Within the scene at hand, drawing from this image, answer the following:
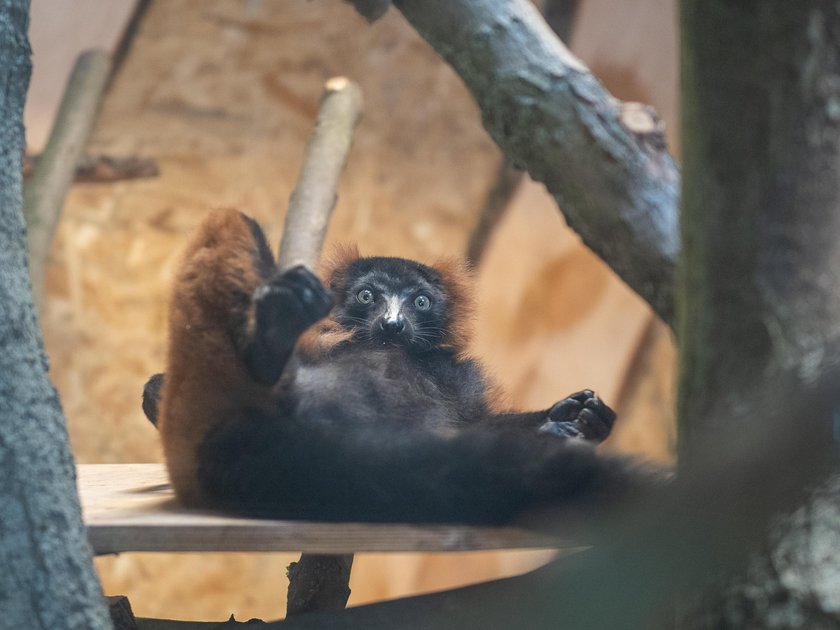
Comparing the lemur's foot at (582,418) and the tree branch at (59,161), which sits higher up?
the tree branch at (59,161)

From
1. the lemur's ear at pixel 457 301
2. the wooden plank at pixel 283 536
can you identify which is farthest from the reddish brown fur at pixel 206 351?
the lemur's ear at pixel 457 301

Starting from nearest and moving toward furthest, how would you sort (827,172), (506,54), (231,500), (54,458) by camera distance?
(827,172), (54,458), (231,500), (506,54)

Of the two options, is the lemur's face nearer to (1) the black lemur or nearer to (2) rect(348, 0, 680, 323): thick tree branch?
(2) rect(348, 0, 680, 323): thick tree branch

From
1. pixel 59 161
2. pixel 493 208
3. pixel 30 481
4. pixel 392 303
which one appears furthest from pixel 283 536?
pixel 493 208

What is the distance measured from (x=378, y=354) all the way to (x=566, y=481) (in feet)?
3.75

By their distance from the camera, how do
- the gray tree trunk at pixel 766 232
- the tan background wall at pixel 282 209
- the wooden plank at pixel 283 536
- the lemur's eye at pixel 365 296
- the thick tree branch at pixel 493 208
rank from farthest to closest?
the thick tree branch at pixel 493 208 → the tan background wall at pixel 282 209 → the lemur's eye at pixel 365 296 → the wooden plank at pixel 283 536 → the gray tree trunk at pixel 766 232

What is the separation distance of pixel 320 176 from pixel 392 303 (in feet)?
3.73

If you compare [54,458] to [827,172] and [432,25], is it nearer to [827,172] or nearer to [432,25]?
[827,172]

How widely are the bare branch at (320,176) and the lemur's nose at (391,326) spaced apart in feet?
2.34

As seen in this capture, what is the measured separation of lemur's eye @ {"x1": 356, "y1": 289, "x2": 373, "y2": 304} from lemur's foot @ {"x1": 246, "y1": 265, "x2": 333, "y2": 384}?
4.46 feet

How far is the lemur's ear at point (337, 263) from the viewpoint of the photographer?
11.9ft

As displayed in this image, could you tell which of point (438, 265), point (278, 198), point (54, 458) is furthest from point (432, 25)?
point (278, 198)

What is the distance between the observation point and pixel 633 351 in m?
7.28

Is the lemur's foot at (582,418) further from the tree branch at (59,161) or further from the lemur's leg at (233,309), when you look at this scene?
the tree branch at (59,161)
